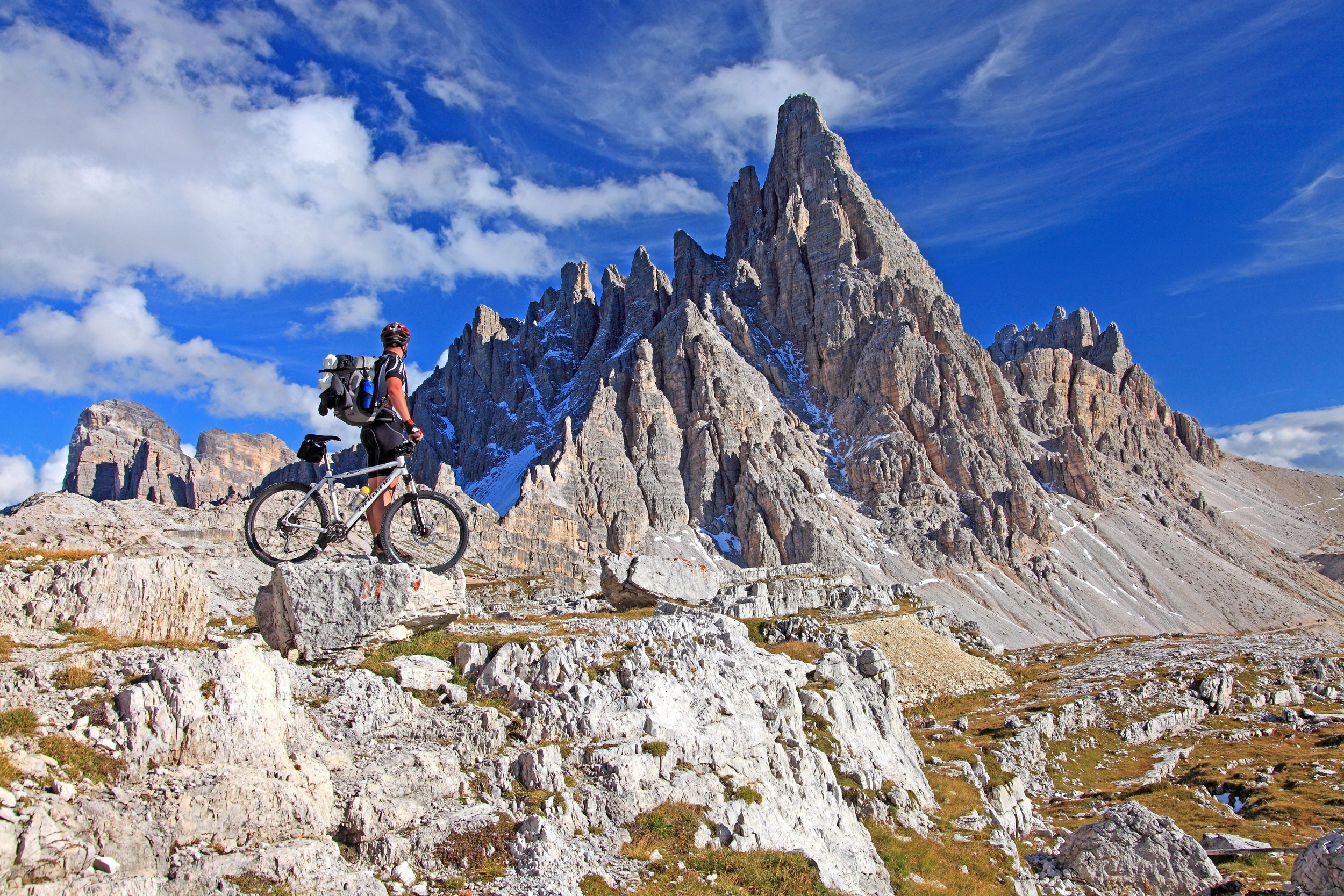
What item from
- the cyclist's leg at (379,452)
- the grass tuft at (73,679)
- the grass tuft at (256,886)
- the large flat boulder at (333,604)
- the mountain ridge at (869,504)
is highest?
the mountain ridge at (869,504)

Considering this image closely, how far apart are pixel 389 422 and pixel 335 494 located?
1770mm

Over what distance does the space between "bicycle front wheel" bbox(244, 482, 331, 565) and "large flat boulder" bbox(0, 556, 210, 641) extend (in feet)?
5.89

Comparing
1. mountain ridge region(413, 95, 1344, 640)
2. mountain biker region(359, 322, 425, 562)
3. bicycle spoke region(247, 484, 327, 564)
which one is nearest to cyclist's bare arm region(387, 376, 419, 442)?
mountain biker region(359, 322, 425, 562)

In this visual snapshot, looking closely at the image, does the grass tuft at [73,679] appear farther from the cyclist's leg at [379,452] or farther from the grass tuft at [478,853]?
the grass tuft at [478,853]

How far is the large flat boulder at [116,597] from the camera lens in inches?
523

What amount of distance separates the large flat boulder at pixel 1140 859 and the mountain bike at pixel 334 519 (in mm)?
26362

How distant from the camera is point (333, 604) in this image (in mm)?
15461

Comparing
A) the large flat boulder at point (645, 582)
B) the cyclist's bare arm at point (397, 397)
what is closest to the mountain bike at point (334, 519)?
the cyclist's bare arm at point (397, 397)

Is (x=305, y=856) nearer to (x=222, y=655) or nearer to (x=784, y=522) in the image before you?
(x=222, y=655)

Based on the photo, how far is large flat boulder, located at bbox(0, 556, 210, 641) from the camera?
43.6 feet

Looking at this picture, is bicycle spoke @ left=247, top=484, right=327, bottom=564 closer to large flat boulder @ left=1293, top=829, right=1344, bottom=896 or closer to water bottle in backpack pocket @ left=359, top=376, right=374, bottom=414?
water bottle in backpack pocket @ left=359, top=376, right=374, bottom=414

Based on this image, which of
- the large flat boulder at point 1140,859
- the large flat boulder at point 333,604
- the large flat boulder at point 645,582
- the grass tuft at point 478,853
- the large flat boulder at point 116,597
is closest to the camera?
the grass tuft at point 478,853

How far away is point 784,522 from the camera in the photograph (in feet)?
529

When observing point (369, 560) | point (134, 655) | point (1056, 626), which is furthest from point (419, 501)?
point (1056, 626)
